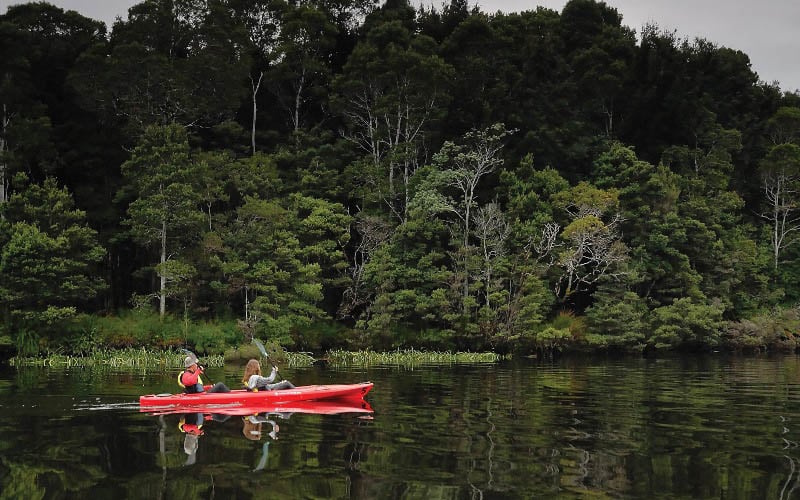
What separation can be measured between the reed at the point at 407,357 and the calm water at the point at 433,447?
1091 centimetres

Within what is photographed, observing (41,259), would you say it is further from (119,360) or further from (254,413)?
(254,413)

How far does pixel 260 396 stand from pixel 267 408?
0.30m

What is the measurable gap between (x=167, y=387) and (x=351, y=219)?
58.1 feet

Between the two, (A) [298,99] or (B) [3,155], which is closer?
(B) [3,155]

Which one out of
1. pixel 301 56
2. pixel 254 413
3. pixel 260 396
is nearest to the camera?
pixel 254 413

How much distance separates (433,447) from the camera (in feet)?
37.6

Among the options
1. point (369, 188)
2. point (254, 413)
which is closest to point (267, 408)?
point (254, 413)

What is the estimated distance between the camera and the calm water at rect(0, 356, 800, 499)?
8938 millimetres

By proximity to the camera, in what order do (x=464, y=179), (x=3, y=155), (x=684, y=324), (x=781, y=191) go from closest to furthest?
(x=3, y=155) < (x=684, y=324) < (x=464, y=179) < (x=781, y=191)

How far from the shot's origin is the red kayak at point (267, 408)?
15.7 m

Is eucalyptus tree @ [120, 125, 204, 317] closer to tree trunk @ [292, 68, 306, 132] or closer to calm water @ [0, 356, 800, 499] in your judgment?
tree trunk @ [292, 68, 306, 132]

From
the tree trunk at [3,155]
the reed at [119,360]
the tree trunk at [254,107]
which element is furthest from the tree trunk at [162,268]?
the tree trunk at [254,107]

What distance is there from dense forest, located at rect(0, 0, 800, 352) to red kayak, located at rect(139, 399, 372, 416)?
1574 cm

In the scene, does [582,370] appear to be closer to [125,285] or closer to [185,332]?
[185,332]
